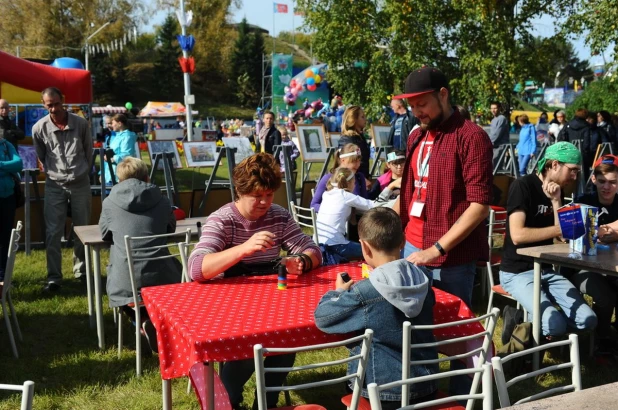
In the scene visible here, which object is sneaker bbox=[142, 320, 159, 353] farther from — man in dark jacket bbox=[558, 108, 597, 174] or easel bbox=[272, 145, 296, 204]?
man in dark jacket bbox=[558, 108, 597, 174]

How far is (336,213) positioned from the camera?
5.76 metres

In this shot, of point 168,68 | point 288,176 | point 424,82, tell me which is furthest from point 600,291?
point 168,68

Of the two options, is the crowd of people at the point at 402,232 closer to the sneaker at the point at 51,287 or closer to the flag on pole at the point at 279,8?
the sneaker at the point at 51,287

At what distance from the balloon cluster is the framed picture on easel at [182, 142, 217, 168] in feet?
85.6

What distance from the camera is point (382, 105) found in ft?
70.6

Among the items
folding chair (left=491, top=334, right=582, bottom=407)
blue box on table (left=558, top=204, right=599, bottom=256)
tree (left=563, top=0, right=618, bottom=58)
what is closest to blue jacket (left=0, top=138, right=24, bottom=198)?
blue box on table (left=558, top=204, right=599, bottom=256)

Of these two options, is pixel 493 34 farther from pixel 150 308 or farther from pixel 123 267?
pixel 150 308

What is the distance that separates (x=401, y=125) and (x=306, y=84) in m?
29.0

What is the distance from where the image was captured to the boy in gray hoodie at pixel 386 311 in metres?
2.60

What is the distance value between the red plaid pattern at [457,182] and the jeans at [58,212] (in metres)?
4.10

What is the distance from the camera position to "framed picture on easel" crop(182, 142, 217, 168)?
36.6 ft

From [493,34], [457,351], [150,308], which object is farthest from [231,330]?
[493,34]

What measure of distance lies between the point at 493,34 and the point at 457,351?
52.3ft

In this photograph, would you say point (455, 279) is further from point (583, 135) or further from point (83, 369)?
point (583, 135)
